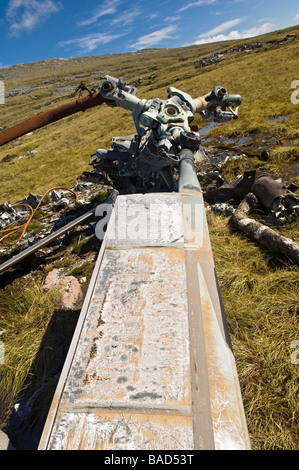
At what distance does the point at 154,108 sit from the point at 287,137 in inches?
230

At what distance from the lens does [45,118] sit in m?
4.72

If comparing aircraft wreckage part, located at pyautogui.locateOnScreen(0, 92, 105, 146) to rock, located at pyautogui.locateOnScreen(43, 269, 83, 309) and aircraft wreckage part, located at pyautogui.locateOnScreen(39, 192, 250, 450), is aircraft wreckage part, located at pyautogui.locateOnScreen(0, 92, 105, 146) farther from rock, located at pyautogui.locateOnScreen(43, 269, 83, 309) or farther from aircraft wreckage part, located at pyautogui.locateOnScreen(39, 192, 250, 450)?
aircraft wreckage part, located at pyautogui.locateOnScreen(39, 192, 250, 450)

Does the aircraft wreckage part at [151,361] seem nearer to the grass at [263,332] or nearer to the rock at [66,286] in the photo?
the grass at [263,332]

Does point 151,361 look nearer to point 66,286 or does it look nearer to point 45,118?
point 66,286

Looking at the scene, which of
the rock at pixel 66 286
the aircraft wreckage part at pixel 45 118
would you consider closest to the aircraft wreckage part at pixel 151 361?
the rock at pixel 66 286

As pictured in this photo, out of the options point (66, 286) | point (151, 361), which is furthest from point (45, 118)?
point (151, 361)

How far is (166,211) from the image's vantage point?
7.98ft

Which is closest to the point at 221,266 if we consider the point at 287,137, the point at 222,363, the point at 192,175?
the point at 192,175

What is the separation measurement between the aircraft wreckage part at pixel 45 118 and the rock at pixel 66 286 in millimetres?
2437

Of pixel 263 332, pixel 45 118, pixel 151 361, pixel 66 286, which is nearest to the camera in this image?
pixel 151 361

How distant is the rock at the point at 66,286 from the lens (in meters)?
3.83

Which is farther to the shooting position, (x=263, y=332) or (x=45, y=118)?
(x=45, y=118)

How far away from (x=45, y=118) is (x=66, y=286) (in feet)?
10.4

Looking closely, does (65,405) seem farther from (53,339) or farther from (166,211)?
(53,339)
